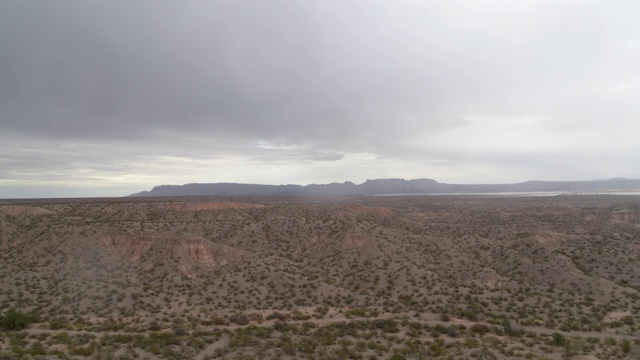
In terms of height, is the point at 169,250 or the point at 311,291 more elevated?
the point at 169,250

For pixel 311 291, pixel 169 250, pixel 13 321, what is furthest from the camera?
pixel 169 250

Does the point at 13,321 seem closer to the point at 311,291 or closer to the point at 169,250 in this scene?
the point at 169,250

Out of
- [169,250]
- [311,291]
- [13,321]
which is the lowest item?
[311,291]

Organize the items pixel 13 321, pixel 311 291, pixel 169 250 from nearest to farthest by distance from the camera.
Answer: pixel 13 321
pixel 311 291
pixel 169 250

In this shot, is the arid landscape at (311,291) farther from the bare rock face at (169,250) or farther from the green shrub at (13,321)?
the bare rock face at (169,250)

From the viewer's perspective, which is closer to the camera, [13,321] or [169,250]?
[13,321]

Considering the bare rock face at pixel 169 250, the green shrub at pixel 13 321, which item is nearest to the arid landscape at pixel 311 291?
the green shrub at pixel 13 321

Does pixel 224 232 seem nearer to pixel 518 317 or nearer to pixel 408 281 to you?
pixel 408 281

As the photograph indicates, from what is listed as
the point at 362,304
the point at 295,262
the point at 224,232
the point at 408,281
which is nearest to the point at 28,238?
the point at 224,232

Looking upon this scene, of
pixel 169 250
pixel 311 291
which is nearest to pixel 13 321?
pixel 169 250

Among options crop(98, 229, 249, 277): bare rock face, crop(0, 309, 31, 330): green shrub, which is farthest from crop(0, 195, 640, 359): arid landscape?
crop(98, 229, 249, 277): bare rock face
